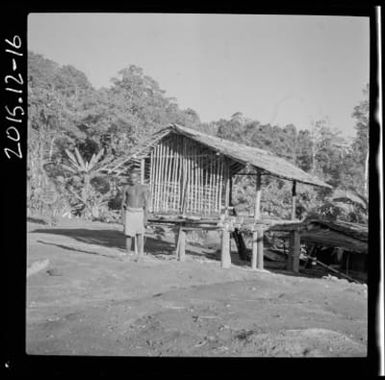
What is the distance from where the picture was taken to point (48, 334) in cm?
517

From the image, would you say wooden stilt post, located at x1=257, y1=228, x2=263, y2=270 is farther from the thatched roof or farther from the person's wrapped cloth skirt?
the person's wrapped cloth skirt

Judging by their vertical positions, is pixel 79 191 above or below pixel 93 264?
above

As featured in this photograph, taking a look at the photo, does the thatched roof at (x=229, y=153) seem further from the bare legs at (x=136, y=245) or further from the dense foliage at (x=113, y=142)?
the dense foliage at (x=113, y=142)

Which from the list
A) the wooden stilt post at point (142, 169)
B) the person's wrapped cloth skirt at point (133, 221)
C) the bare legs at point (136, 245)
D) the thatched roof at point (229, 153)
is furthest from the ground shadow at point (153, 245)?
the thatched roof at point (229, 153)

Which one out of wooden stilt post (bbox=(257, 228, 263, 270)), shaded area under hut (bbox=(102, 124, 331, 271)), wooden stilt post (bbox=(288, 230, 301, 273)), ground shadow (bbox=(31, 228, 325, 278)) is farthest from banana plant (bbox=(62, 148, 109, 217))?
wooden stilt post (bbox=(288, 230, 301, 273))

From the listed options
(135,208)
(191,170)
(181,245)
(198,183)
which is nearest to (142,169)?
(191,170)

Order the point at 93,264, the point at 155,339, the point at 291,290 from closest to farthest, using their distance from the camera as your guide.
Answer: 1. the point at 155,339
2. the point at 291,290
3. the point at 93,264

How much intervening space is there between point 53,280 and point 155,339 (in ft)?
11.9

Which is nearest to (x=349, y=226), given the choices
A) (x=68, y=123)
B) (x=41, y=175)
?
(x=41, y=175)

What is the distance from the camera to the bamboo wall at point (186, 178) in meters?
13.0

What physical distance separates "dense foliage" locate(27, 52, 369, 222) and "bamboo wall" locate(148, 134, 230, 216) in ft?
20.0

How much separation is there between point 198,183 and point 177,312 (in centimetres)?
716
